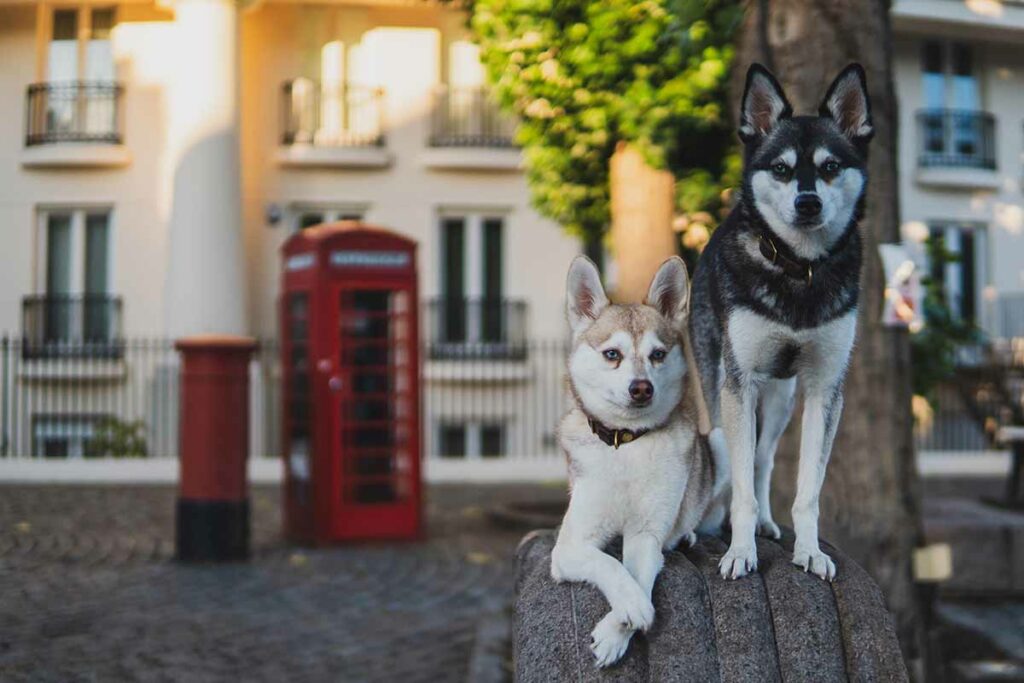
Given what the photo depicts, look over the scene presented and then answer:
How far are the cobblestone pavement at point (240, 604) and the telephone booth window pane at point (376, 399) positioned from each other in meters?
0.63

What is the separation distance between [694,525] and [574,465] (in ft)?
1.08

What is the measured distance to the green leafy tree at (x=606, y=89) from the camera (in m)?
7.41

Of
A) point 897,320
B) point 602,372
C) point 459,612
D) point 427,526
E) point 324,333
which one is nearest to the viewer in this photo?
point 602,372

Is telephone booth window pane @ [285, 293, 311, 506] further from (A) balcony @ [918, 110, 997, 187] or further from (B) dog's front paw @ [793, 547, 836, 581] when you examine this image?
(A) balcony @ [918, 110, 997, 187]

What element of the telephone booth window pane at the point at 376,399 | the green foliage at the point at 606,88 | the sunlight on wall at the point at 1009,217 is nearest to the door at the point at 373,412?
the telephone booth window pane at the point at 376,399

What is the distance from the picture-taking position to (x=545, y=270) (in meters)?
19.8

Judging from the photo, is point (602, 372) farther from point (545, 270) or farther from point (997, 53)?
point (997, 53)

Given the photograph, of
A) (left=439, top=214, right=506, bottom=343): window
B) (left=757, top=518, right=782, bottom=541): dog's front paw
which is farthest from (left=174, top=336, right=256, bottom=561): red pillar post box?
(left=439, top=214, right=506, bottom=343): window

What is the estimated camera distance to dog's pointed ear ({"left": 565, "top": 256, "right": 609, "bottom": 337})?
7.95ft

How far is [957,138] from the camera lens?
2195cm

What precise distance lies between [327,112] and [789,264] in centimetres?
1826

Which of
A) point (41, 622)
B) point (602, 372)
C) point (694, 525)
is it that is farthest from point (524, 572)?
point (41, 622)

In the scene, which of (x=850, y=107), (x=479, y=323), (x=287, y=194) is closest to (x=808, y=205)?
(x=850, y=107)

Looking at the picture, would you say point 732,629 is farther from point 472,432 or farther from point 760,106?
point 472,432
